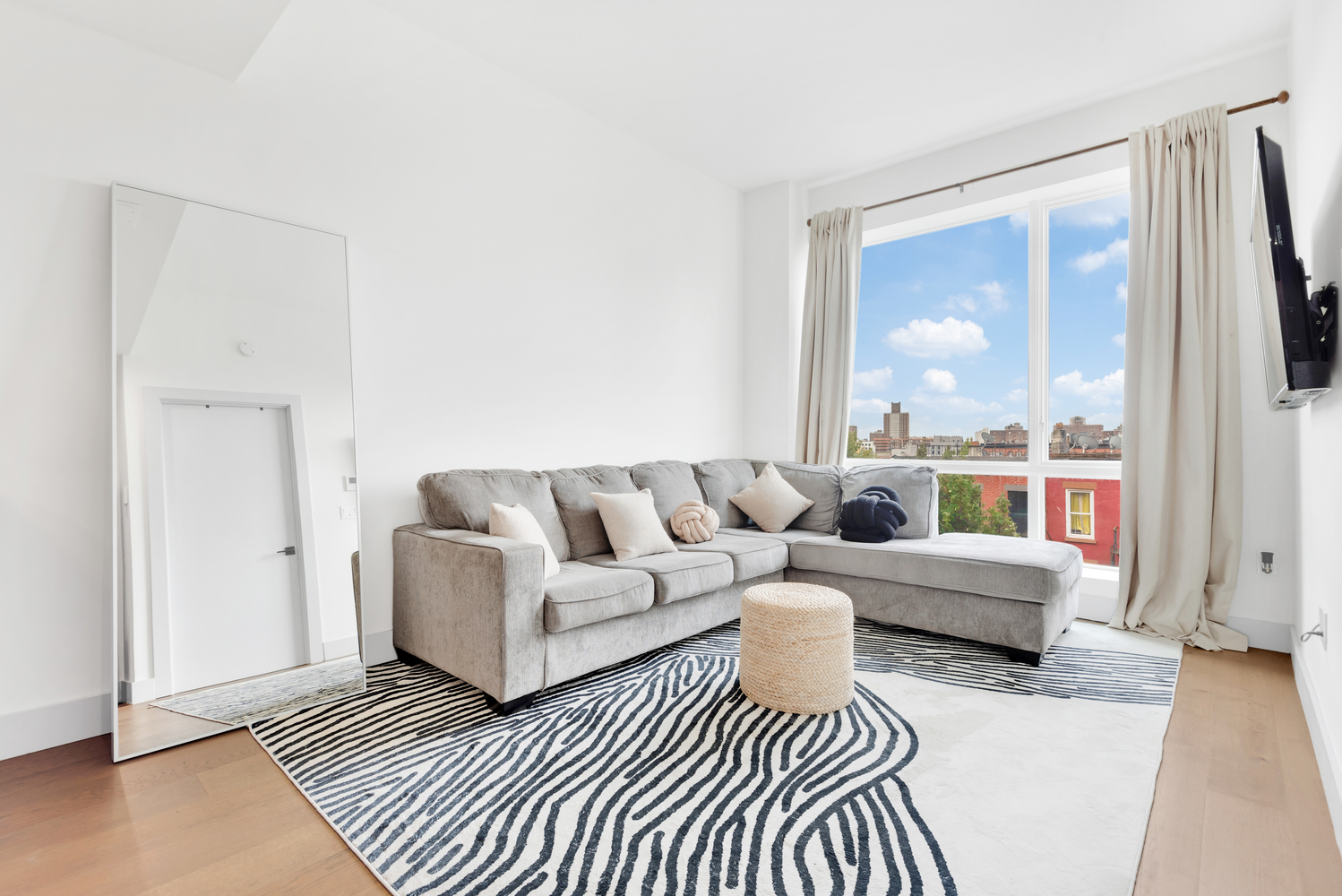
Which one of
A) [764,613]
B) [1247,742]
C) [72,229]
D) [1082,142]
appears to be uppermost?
[1082,142]

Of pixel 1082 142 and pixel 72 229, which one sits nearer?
pixel 72 229

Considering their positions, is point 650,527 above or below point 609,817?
above

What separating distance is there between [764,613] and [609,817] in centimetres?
91

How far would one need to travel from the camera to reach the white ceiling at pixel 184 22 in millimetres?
2076

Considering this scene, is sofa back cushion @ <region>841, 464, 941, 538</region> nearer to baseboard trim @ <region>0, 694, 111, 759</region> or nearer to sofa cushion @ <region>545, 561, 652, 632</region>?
sofa cushion @ <region>545, 561, 652, 632</region>

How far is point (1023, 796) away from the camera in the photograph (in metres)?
1.82

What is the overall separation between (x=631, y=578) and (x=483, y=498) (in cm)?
78

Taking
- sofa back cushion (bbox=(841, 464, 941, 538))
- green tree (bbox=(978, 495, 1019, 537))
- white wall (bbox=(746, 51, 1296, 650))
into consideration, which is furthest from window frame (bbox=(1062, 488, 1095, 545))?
sofa back cushion (bbox=(841, 464, 941, 538))

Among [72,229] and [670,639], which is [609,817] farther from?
[72,229]

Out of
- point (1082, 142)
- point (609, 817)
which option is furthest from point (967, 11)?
point (609, 817)

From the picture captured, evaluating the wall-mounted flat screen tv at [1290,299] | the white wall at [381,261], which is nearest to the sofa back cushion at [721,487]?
the white wall at [381,261]

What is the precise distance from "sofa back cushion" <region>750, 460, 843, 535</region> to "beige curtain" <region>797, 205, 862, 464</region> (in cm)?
47

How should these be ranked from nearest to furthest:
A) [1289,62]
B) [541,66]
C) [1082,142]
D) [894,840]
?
[894,840]
[1289,62]
[541,66]
[1082,142]

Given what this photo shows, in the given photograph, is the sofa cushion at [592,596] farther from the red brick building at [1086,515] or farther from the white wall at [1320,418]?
the red brick building at [1086,515]
